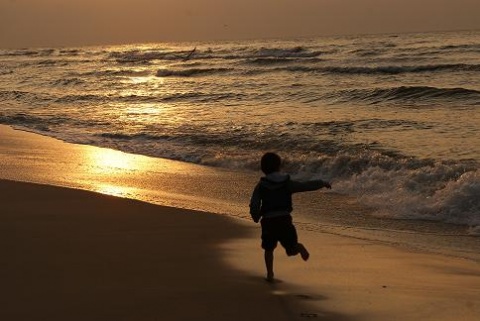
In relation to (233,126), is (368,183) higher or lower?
lower

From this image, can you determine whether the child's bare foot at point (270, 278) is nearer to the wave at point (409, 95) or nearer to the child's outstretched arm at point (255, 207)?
the child's outstretched arm at point (255, 207)

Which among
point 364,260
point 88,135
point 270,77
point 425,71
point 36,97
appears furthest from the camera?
point 270,77

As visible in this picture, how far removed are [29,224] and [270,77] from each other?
28.7 m

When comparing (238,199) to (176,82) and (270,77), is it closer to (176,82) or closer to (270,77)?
(270,77)

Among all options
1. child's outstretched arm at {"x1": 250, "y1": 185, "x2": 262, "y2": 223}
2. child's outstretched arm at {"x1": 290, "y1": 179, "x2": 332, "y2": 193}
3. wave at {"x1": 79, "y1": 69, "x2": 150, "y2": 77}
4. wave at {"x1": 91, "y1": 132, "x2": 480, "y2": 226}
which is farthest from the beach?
wave at {"x1": 79, "y1": 69, "x2": 150, "y2": 77}

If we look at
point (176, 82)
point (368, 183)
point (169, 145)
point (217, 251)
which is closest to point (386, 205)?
point (368, 183)

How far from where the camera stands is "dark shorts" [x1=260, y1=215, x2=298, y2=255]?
19.2 ft

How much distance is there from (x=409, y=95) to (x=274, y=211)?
18.4m

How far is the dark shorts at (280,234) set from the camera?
19.2ft

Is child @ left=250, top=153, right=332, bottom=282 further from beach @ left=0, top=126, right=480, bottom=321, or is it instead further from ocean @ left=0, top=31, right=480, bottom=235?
ocean @ left=0, top=31, right=480, bottom=235

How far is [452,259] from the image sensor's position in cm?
674

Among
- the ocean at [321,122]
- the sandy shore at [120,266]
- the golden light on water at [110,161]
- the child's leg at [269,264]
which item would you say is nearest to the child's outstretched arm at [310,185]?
the child's leg at [269,264]

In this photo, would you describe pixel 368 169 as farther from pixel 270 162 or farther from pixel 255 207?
pixel 255 207

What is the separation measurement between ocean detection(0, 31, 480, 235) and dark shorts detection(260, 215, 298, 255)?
3094mm
